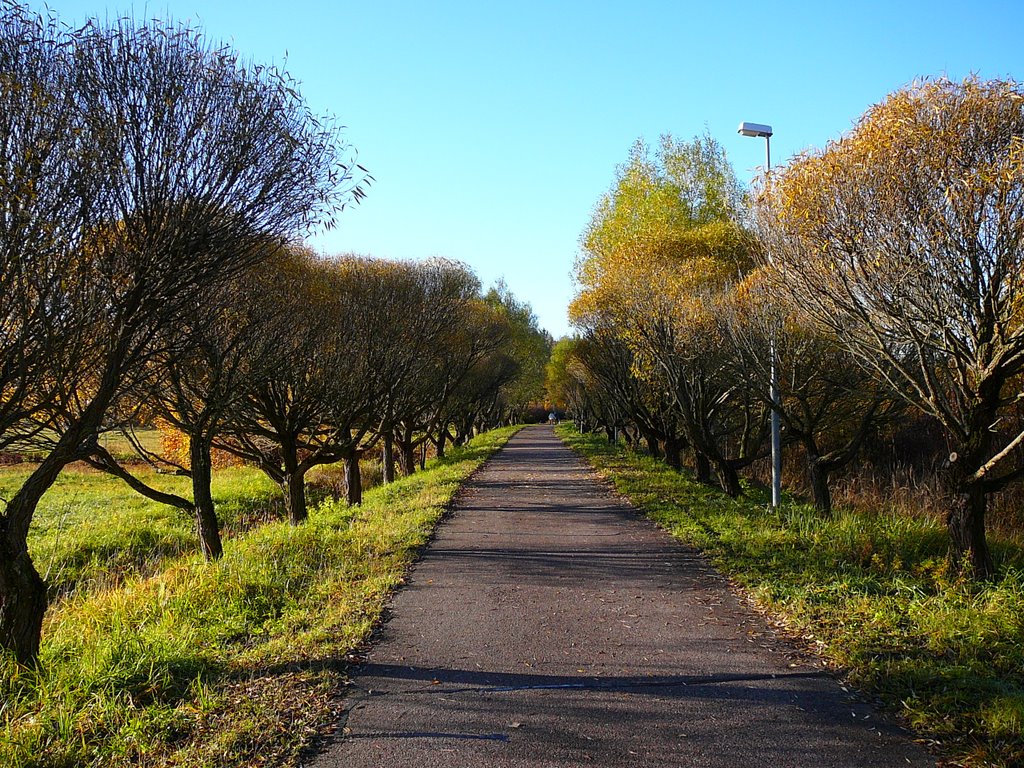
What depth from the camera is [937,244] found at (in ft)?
22.7

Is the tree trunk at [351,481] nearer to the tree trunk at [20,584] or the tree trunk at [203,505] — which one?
the tree trunk at [203,505]

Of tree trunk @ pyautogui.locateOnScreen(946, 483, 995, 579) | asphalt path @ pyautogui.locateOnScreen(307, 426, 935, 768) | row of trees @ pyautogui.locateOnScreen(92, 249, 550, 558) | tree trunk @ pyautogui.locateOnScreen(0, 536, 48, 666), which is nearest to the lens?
asphalt path @ pyautogui.locateOnScreen(307, 426, 935, 768)

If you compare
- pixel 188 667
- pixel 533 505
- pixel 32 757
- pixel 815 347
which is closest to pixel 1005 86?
pixel 815 347

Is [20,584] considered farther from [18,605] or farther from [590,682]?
[590,682]

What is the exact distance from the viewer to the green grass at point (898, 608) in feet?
14.8

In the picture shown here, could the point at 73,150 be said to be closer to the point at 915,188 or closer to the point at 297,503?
the point at 915,188

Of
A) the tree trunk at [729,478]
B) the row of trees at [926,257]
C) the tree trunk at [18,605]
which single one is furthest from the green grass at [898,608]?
the tree trunk at [18,605]

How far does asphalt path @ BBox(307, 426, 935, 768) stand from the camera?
4.18 m

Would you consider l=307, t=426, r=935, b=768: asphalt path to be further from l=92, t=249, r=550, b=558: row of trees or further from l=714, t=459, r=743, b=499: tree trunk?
l=714, t=459, r=743, b=499: tree trunk

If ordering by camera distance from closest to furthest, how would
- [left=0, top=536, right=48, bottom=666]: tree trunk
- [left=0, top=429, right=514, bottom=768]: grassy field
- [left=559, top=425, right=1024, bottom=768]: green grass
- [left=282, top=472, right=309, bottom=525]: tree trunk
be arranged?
[left=0, top=429, right=514, bottom=768]: grassy field, [left=559, top=425, right=1024, bottom=768]: green grass, [left=0, top=536, right=48, bottom=666]: tree trunk, [left=282, top=472, right=309, bottom=525]: tree trunk

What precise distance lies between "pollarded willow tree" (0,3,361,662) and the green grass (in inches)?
231

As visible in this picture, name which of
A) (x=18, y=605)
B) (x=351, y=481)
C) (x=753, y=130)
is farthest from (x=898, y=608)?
(x=351, y=481)

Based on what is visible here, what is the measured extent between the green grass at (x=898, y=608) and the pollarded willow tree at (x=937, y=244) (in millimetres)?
1083

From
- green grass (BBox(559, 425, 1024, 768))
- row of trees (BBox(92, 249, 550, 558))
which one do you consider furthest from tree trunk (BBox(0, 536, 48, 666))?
green grass (BBox(559, 425, 1024, 768))
